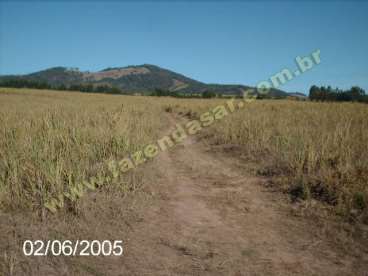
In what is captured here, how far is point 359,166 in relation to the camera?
15.3 ft

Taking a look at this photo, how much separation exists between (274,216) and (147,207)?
1.76 metres

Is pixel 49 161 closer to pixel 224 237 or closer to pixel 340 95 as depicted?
pixel 224 237

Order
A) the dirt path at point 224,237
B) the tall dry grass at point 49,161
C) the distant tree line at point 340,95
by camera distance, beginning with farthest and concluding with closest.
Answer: the distant tree line at point 340,95, the tall dry grass at point 49,161, the dirt path at point 224,237

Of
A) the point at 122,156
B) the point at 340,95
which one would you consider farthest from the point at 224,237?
the point at 340,95

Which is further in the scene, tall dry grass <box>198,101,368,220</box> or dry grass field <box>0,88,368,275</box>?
tall dry grass <box>198,101,368,220</box>

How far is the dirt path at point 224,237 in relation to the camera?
2.73 metres

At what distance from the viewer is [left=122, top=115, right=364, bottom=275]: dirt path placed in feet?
8.96

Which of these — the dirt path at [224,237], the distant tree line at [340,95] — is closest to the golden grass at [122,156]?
the dirt path at [224,237]

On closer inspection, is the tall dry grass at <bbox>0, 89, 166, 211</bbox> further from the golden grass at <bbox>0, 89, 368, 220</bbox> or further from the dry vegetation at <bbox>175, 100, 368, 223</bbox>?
the dry vegetation at <bbox>175, 100, 368, 223</bbox>

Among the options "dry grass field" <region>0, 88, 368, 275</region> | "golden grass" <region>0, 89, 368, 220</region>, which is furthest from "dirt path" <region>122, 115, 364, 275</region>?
"golden grass" <region>0, 89, 368, 220</region>

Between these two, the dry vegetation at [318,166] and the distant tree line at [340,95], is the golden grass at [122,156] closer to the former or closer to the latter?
the dry vegetation at [318,166]

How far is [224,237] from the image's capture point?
328 centimetres

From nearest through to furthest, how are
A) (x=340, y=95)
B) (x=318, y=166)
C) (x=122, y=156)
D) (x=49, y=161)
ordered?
(x=49, y=161) < (x=318, y=166) < (x=122, y=156) < (x=340, y=95)

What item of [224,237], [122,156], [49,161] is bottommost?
[224,237]
